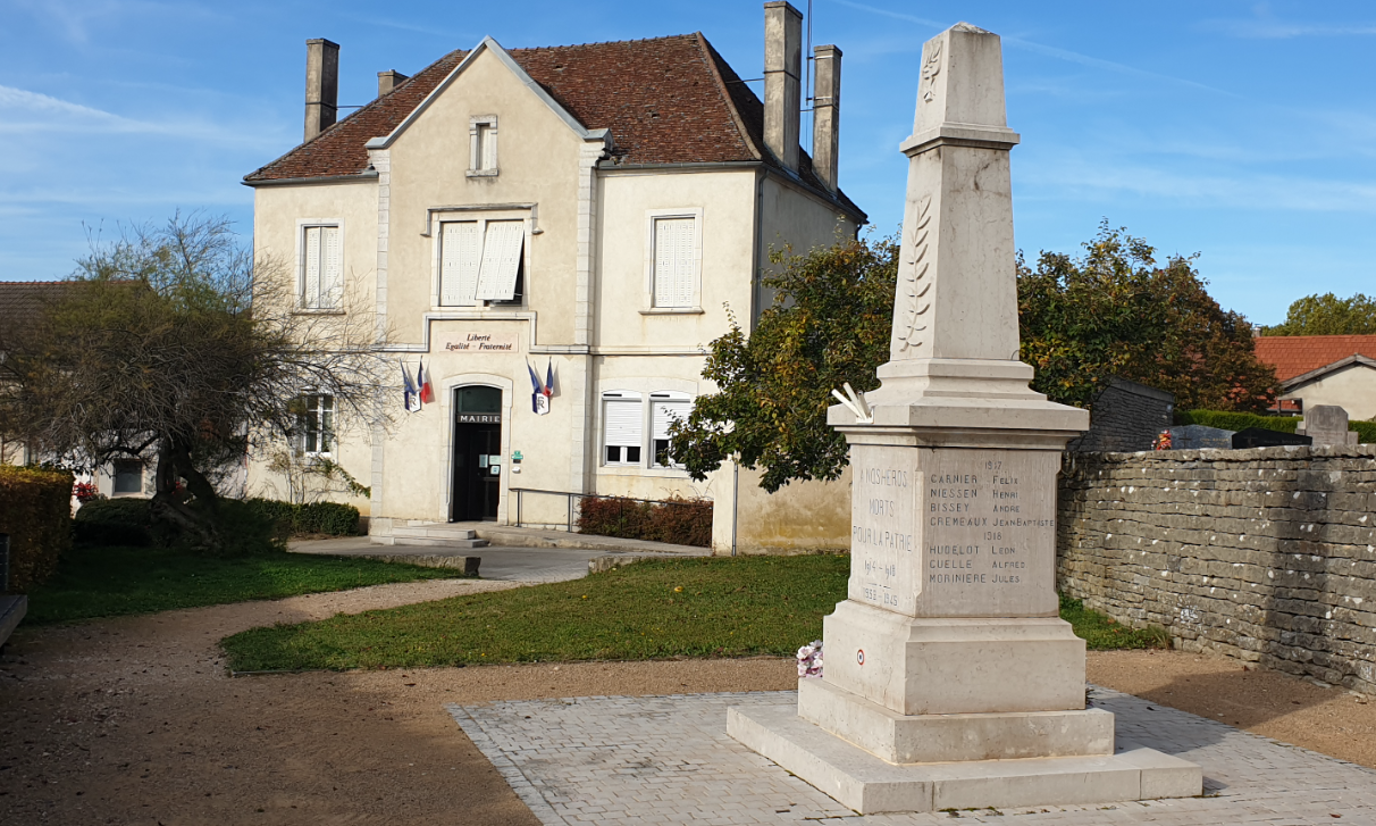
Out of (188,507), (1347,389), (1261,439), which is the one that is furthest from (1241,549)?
(1347,389)

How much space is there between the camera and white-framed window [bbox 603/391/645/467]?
27031 mm

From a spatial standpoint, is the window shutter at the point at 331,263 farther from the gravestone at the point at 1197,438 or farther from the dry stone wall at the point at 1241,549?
the dry stone wall at the point at 1241,549

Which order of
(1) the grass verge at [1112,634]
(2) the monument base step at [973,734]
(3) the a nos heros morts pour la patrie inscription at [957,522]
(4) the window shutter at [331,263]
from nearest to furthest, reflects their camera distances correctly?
1. (2) the monument base step at [973,734]
2. (3) the a nos heros morts pour la patrie inscription at [957,522]
3. (1) the grass verge at [1112,634]
4. (4) the window shutter at [331,263]

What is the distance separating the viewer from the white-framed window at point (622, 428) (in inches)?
1064

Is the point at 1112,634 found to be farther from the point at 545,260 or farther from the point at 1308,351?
the point at 1308,351

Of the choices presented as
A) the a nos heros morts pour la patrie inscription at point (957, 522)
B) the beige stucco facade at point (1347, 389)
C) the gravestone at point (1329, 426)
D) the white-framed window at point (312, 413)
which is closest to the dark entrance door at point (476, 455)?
the white-framed window at point (312, 413)

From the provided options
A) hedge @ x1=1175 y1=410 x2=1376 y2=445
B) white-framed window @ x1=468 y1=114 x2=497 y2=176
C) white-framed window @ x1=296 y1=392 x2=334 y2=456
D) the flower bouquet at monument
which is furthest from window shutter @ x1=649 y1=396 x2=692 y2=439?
the flower bouquet at monument

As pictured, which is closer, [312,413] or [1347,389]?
[312,413]

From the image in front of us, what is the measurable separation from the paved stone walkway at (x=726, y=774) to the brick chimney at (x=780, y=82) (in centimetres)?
1998

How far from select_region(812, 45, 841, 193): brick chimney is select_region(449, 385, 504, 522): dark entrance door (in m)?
9.56

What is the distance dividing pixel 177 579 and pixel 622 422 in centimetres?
1211

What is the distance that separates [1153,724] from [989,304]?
336 centimetres

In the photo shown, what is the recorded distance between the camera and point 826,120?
99.2 ft

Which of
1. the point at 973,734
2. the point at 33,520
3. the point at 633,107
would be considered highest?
the point at 633,107
